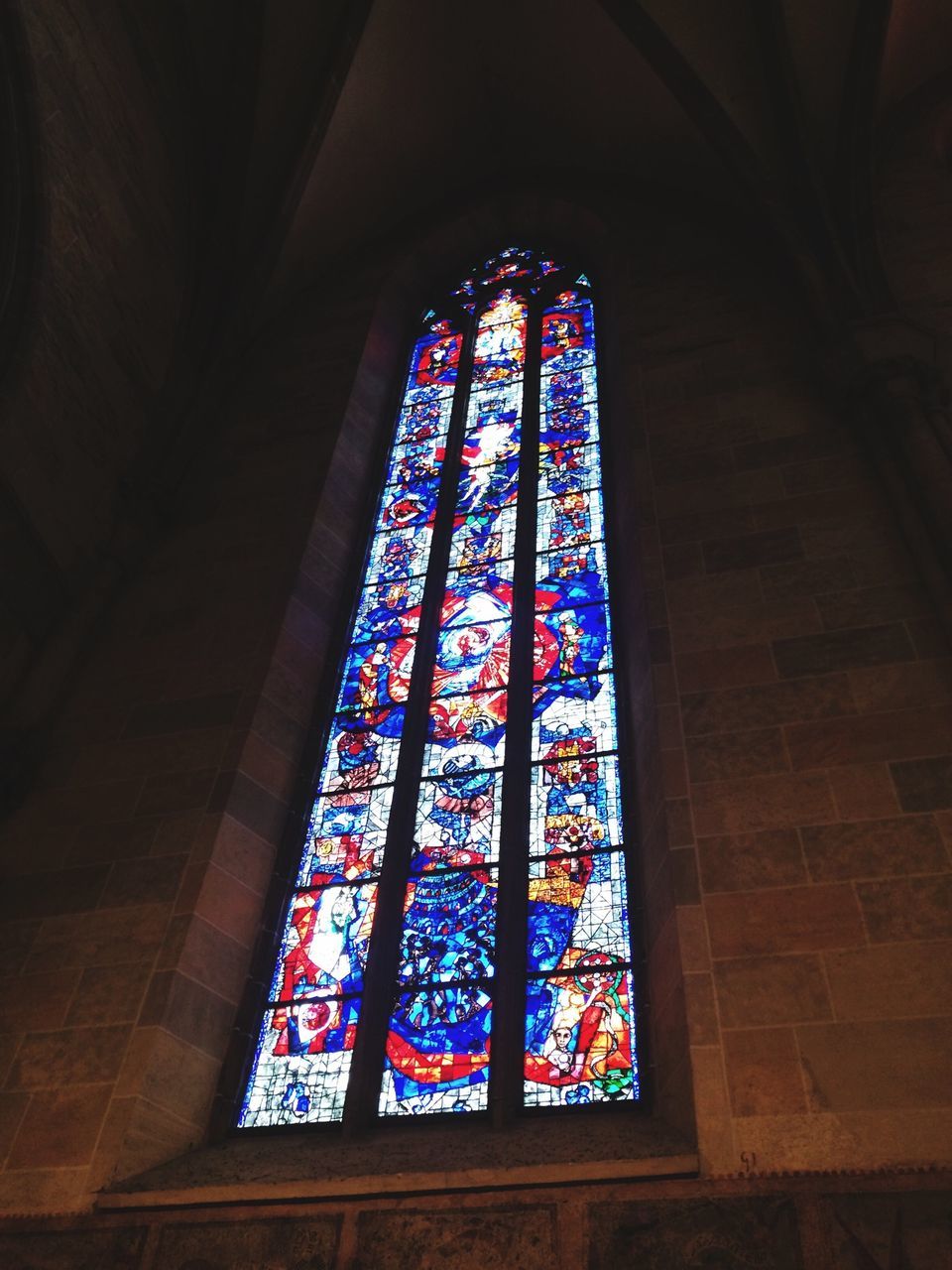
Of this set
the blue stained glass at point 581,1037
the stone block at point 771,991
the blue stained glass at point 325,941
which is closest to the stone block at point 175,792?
the blue stained glass at point 325,941

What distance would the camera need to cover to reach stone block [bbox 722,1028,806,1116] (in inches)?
144

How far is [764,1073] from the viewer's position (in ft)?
12.3

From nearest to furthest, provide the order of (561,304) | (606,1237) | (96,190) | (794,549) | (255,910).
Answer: (606,1237)
(255,910)
(794,549)
(96,190)
(561,304)

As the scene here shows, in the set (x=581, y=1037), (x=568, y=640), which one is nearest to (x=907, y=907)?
(x=581, y=1037)

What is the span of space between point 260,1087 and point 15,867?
65.0 inches

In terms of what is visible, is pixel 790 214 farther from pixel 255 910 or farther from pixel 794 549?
pixel 255 910

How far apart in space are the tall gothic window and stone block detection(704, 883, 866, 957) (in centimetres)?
53

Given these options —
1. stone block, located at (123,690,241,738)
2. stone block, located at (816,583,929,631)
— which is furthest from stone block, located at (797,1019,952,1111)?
stone block, located at (123,690,241,738)

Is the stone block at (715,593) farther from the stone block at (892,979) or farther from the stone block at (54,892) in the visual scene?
the stone block at (54,892)

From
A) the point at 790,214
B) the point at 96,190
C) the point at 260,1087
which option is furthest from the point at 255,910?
the point at 790,214

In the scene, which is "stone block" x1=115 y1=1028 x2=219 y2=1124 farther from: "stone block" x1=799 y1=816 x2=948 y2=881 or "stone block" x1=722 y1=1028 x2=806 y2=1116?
"stone block" x1=799 y1=816 x2=948 y2=881

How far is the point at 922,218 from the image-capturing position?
783cm

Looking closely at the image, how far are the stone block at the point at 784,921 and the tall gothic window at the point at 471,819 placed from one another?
526 millimetres

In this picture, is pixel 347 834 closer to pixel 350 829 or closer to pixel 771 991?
pixel 350 829
